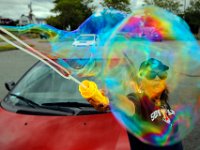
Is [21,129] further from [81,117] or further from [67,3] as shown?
[67,3]

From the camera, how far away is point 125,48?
3.22 metres

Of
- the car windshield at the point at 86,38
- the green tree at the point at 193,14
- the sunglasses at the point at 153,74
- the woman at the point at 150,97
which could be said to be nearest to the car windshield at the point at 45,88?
the car windshield at the point at 86,38

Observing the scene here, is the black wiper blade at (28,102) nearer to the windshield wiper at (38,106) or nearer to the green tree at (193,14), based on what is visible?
the windshield wiper at (38,106)

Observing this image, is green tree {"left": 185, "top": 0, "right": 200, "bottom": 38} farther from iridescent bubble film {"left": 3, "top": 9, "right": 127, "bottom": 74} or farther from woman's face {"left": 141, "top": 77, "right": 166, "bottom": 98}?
woman's face {"left": 141, "top": 77, "right": 166, "bottom": 98}

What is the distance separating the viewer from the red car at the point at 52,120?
3426 millimetres

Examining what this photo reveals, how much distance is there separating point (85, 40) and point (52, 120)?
727 millimetres

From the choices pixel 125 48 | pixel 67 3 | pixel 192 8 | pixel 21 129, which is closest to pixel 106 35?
pixel 125 48

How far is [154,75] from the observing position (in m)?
2.71

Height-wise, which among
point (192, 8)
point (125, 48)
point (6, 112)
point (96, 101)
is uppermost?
point (125, 48)

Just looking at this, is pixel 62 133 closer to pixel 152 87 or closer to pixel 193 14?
pixel 152 87

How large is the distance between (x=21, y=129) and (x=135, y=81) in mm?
1286

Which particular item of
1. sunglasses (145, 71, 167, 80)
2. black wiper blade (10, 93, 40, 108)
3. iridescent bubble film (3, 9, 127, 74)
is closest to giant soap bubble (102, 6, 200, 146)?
sunglasses (145, 71, 167, 80)

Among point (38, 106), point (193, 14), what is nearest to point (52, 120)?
point (38, 106)

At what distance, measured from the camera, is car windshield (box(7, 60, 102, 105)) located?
4273 millimetres
